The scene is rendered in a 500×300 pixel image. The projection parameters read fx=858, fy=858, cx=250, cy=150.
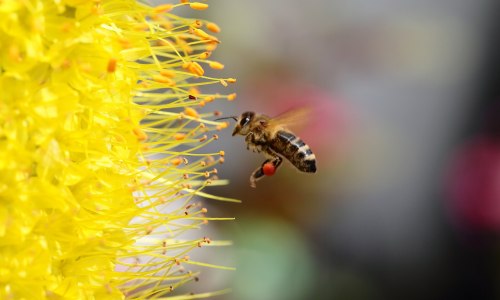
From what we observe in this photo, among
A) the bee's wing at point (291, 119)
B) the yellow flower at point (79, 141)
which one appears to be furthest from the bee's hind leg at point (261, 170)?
the yellow flower at point (79, 141)

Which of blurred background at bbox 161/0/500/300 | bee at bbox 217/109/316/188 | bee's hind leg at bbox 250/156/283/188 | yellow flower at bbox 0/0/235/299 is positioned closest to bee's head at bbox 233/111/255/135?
bee at bbox 217/109/316/188

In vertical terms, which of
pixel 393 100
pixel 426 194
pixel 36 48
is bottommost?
pixel 36 48

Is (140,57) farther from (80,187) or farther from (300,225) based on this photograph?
(300,225)

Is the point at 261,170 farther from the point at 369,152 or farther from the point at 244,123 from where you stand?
the point at 369,152

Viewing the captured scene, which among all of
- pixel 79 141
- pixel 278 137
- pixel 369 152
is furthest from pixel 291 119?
pixel 369 152

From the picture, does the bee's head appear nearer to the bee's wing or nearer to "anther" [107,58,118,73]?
the bee's wing

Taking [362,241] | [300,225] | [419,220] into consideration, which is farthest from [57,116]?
[419,220]
